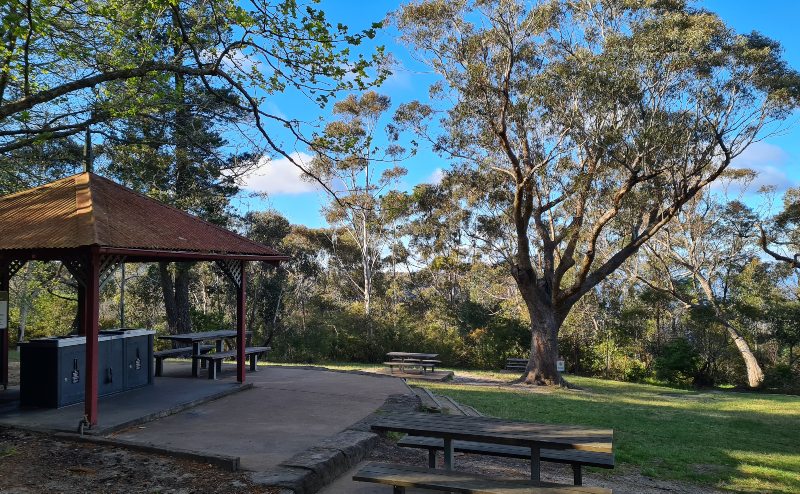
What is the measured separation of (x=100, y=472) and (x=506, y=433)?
12.4 feet

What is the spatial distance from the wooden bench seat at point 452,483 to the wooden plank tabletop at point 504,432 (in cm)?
29

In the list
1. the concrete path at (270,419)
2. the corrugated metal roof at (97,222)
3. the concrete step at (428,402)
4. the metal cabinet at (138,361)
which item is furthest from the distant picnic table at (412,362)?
the metal cabinet at (138,361)

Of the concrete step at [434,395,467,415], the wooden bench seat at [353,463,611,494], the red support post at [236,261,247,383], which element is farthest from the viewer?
the red support post at [236,261,247,383]

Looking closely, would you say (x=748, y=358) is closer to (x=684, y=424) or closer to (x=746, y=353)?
(x=746, y=353)

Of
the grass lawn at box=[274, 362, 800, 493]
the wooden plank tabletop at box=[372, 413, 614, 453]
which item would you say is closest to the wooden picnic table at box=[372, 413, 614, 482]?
the wooden plank tabletop at box=[372, 413, 614, 453]

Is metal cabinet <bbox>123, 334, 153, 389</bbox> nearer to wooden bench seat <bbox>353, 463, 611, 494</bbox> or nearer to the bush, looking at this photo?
wooden bench seat <bbox>353, 463, 611, 494</bbox>

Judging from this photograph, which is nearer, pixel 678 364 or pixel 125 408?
pixel 125 408

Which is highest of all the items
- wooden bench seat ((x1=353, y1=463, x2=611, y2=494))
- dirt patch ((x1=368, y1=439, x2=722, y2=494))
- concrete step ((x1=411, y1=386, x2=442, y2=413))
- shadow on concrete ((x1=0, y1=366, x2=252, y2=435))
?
wooden bench seat ((x1=353, y1=463, x2=611, y2=494))

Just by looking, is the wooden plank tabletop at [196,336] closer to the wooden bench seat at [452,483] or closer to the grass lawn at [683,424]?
the grass lawn at [683,424]

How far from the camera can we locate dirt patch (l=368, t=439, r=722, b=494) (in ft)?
19.5

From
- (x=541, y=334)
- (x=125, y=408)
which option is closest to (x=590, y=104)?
Answer: (x=541, y=334)

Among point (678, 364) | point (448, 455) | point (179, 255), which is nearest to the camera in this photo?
point (448, 455)

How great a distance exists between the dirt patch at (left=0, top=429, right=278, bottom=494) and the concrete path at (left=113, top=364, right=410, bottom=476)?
1.42 feet

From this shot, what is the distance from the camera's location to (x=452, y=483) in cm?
446
